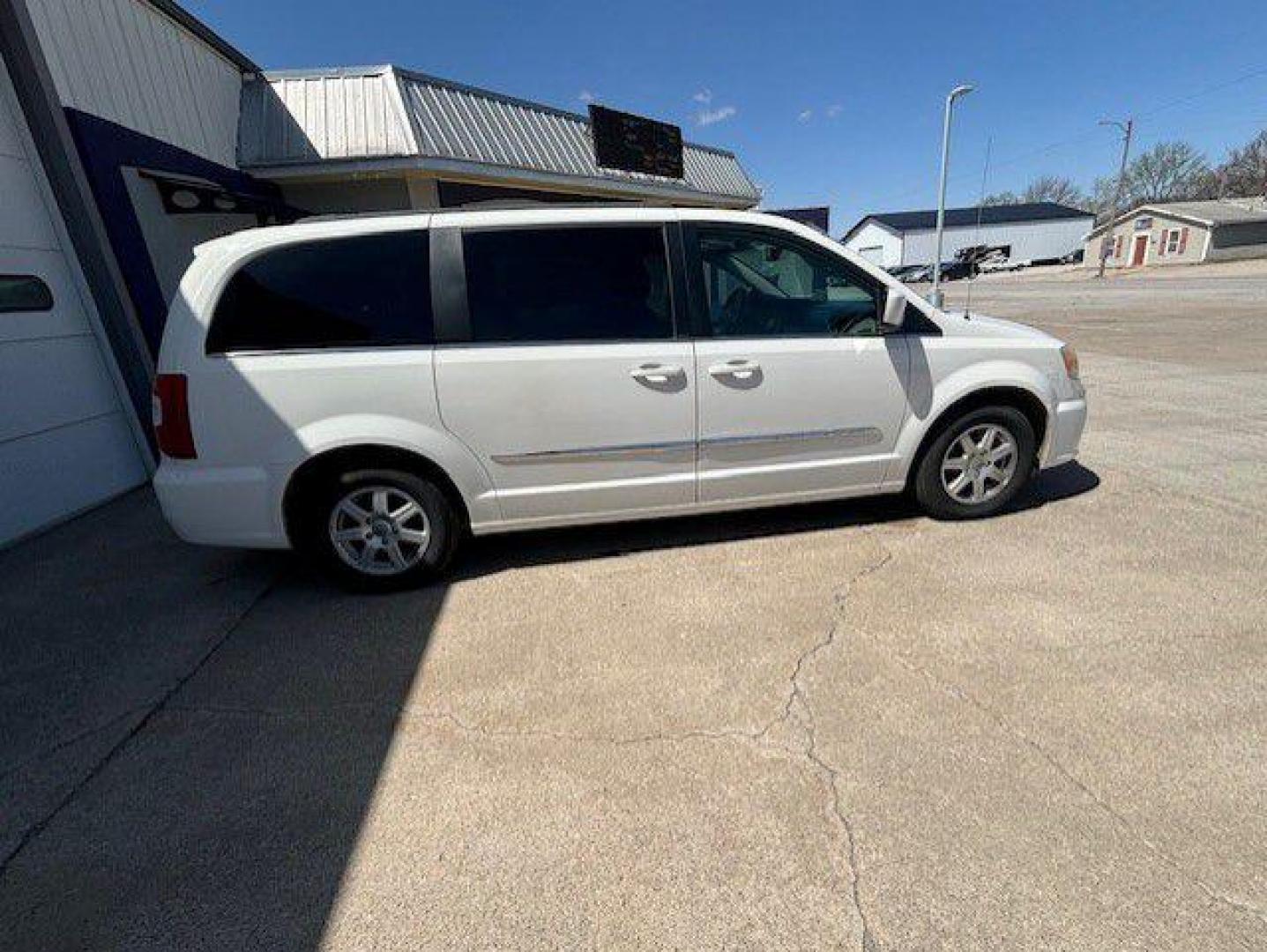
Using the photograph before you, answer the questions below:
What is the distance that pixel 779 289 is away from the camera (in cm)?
367

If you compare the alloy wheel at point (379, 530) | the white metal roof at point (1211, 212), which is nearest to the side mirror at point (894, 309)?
the alloy wheel at point (379, 530)

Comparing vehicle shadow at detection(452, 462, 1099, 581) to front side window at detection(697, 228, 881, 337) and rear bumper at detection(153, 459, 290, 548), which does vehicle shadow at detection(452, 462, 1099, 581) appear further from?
front side window at detection(697, 228, 881, 337)

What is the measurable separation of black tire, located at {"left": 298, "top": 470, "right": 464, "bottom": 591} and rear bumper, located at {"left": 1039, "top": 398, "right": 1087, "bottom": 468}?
3.69 metres

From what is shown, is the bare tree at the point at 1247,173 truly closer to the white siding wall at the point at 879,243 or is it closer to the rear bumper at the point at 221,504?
the white siding wall at the point at 879,243

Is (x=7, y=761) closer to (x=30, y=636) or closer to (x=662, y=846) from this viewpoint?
(x=30, y=636)

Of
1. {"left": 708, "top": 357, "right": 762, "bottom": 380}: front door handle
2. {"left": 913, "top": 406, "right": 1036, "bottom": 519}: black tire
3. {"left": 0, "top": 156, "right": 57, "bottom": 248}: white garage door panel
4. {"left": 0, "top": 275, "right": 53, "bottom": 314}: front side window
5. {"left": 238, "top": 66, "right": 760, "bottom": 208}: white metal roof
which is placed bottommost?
{"left": 913, "top": 406, "right": 1036, "bottom": 519}: black tire

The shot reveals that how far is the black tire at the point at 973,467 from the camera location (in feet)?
12.5

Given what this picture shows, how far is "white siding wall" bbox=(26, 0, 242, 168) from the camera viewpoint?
5.02 metres

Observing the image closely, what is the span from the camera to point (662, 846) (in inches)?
73.2

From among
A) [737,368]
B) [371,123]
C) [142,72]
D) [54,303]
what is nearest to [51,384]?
[54,303]

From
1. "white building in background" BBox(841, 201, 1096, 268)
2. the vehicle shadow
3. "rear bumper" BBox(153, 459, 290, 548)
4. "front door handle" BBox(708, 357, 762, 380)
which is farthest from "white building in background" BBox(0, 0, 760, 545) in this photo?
"white building in background" BBox(841, 201, 1096, 268)

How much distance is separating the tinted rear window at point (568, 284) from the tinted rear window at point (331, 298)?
0.98ft

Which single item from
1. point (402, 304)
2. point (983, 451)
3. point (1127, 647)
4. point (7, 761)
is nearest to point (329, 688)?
point (7, 761)

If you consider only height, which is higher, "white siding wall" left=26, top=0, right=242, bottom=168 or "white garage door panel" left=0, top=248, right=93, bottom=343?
"white siding wall" left=26, top=0, right=242, bottom=168
